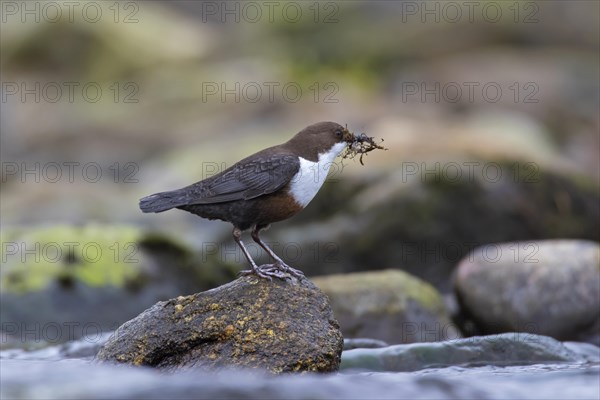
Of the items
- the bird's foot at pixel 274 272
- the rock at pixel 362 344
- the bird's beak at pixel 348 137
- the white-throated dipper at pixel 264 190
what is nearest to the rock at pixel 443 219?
the rock at pixel 362 344

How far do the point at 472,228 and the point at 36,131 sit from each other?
11924mm

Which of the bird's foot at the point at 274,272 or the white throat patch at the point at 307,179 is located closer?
the bird's foot at the point at 274,272

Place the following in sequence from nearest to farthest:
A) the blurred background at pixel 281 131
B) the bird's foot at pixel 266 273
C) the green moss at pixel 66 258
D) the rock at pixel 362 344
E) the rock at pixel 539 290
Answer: the bird's foot at pixel 266 273 → the rock at pixel 362 344 → the rock at pixel 539 290 → the green moss at pixel 66 258 → the blurred background at pixel 281 131

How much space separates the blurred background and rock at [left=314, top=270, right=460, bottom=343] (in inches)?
58.9

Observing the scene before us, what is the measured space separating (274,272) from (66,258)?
3.16 metres

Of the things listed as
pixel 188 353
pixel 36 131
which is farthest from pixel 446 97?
pixel 188 353

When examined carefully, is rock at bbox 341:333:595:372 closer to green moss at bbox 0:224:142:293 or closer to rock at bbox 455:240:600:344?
rock at bbox 455:240:600:344

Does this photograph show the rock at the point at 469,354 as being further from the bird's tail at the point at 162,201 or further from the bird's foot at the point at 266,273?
the bird's tail at the point at 162,201

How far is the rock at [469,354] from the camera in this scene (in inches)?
256

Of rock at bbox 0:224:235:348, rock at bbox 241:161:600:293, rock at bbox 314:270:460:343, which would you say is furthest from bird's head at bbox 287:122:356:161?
rock at bbox 241:161:600:293

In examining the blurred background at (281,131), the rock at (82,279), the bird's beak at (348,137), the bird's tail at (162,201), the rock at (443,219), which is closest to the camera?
the bird's tail at (162,201)

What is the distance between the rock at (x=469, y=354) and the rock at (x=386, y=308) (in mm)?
873

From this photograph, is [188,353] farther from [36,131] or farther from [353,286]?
[36,131]

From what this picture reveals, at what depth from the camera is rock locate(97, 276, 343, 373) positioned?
529 cm
